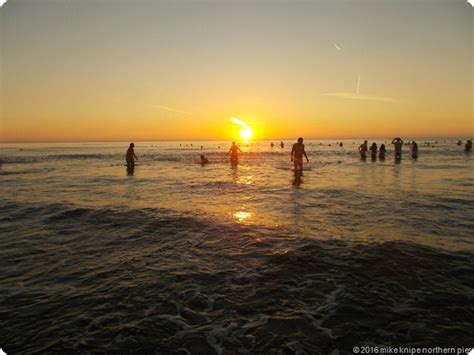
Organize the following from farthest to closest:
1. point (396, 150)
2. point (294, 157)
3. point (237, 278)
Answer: point (396, 150) → point (294, 157) → point (237, 278)

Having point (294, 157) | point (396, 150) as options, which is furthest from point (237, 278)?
point (396, 150)

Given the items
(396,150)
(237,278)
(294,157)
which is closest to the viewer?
(237,278)

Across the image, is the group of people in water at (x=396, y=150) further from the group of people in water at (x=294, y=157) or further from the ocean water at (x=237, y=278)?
the ocean water at (x=237, y=278)

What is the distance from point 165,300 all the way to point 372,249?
531cm

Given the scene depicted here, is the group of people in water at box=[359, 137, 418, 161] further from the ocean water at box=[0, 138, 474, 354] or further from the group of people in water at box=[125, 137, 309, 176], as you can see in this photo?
the ocean water at box=[0, 138, 474, 354]

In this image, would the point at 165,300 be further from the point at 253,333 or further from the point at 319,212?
the point at 319,212

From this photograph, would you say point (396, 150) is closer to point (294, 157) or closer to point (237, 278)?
point (294, 157)

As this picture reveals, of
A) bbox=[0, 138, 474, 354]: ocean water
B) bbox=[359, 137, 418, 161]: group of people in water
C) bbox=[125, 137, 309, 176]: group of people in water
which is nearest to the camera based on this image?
bbox=[0, 138, 474, 354]: ocean water

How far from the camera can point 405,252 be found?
7230 millimetres

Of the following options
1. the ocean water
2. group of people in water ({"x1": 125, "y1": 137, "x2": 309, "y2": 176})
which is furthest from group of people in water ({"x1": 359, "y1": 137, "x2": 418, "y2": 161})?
the ocean water

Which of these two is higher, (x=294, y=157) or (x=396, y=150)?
(x=396, y=150)

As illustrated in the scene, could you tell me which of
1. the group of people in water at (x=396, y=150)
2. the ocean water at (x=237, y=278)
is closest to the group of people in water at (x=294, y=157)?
the ocean water at (x=237, y=278)

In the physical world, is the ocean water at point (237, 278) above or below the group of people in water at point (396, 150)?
below

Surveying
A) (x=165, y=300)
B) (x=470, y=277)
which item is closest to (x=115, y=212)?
(x=165, y=300)
